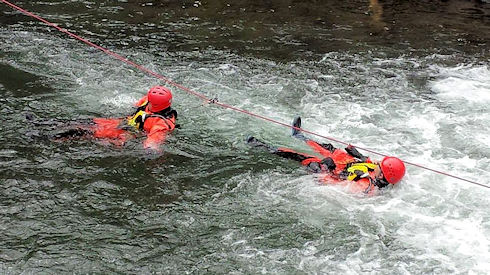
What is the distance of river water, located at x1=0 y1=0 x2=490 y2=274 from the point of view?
609 cm

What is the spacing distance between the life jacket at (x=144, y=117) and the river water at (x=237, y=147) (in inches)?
16.1

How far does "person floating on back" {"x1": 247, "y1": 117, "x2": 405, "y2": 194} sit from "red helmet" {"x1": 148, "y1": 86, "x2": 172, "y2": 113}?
150 cm

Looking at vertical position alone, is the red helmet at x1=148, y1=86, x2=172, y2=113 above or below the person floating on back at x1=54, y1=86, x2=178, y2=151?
above

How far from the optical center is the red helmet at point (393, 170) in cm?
723

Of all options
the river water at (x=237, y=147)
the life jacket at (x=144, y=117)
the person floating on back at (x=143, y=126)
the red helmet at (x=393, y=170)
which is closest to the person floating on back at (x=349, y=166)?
the red helmet at (x=393, y=170)

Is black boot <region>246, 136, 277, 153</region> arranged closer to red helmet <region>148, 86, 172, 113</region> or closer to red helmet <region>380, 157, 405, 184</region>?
red helmet <region>148, 86, 172, 113</region>

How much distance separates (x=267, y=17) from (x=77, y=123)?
8.79 metres

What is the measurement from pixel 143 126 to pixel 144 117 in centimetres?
15

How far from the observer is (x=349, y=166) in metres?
7.50

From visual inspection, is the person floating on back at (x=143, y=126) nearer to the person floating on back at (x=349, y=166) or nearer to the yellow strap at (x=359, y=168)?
the person floating on back at (x=349, y=166)

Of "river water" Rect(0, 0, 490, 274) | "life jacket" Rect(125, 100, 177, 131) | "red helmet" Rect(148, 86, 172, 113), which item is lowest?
"river water" Rect(0, 0, 490, 274)

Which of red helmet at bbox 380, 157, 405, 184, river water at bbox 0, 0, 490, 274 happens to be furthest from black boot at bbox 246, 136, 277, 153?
red helmet at bbox 380, 157, 405, 184

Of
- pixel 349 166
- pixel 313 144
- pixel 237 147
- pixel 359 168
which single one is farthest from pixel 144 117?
pixel 359 168

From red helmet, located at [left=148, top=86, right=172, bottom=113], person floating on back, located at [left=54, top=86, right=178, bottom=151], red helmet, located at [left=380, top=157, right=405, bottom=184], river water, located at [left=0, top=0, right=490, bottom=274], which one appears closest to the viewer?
river water, located at [left=0, top=0, right=490, bottom=274]
